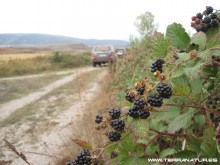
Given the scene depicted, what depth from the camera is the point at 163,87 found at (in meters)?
1.22

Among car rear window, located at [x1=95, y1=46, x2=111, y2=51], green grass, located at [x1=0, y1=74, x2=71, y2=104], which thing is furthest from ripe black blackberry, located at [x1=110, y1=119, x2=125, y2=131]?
car rear window, located at [x1=95, y1=46, x2=111, y2=51]

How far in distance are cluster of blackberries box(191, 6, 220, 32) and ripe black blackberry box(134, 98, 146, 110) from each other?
62cm

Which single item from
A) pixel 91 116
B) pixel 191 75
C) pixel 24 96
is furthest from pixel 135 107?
pixel 24 96

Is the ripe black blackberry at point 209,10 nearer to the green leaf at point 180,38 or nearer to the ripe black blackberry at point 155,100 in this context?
the green leaf at point 180,38

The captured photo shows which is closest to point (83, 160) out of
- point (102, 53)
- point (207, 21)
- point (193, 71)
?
point (193, 71)

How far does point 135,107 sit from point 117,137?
0.22 meters

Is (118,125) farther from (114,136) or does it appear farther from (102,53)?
(102,53)

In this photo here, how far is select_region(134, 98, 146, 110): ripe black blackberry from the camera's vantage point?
1.23 m

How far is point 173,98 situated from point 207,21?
15.5 inches

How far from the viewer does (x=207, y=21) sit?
1.66 m

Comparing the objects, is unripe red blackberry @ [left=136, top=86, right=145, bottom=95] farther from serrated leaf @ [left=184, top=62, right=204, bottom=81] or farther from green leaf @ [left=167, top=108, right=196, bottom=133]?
green leaf @ [left=167, top=108, right=196, bottom=133]

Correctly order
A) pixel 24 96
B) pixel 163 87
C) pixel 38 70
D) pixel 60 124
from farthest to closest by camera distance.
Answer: pixel 38 70
pixel 24 96
pixel 60 124
pixel 163 87

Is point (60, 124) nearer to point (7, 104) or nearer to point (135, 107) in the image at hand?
point (7, 104)

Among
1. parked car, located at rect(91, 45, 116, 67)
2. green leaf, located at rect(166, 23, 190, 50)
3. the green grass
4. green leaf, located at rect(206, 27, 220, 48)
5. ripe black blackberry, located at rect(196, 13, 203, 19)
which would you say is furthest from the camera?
parked car, located at rect(91, 45, 116, 67)
